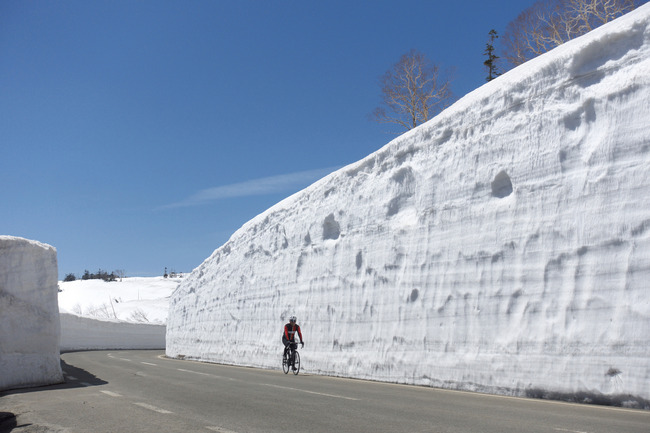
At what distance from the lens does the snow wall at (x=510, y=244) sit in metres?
9.80

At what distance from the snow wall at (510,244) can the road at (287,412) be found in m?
1.14

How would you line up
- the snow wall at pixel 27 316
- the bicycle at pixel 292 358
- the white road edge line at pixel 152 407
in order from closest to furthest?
1. the white road edge line at pixel 152 407
2. the snow wall at pixel 27 316
3. the bicycle at pixel 292 358

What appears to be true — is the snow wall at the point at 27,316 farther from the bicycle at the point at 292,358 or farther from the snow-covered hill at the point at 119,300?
the snow-covered hill at the point at 119,300

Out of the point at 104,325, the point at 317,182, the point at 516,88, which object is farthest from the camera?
the point at 104,325

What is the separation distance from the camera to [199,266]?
3103 centimetres

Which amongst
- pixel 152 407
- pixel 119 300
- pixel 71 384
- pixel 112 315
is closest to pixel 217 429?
pixel 152 407

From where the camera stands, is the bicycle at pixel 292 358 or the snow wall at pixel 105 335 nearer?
the bicycle at pixel 292 358

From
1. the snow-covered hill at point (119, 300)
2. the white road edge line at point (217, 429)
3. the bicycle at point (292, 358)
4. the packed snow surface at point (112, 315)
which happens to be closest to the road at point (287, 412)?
the white road edge line at point (217, 429)

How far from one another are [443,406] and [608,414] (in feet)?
7.30

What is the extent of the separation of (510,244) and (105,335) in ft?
141

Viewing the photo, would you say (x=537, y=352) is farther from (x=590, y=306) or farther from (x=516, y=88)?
(x=516, y=88)

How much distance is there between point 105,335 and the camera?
47.5m

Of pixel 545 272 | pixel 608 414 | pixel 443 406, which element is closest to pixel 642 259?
pixel 545 272

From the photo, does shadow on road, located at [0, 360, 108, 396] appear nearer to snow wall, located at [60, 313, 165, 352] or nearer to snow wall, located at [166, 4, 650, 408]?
snow wall, located at [166, 4, 650, 408]
